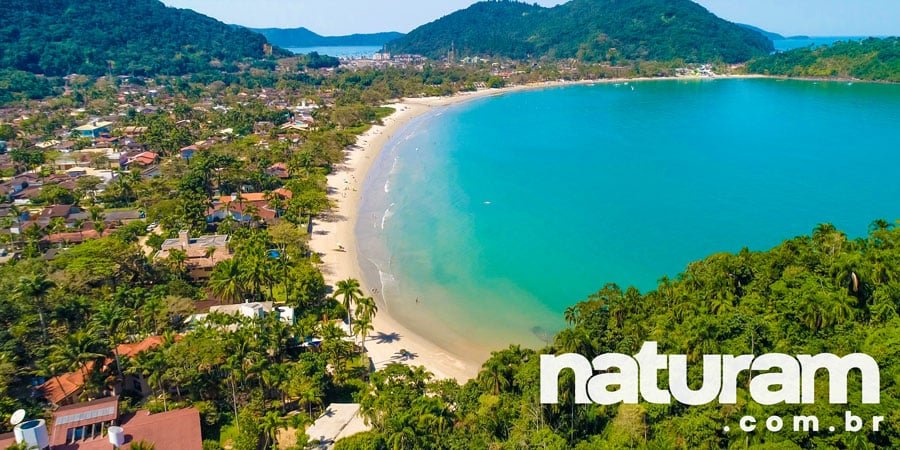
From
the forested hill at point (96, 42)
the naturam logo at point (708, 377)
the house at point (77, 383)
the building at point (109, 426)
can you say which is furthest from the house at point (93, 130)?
the naturam logo at point (708, 377)

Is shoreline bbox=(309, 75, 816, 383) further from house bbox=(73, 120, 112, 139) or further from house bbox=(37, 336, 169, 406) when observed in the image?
house bbox=(73, 120, 112, 139)

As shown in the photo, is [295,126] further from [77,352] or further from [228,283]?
[77,352]

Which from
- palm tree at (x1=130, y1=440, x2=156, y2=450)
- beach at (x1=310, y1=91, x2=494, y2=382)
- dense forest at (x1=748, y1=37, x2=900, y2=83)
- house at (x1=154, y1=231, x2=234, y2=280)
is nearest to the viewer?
palm tree at (x1=130, y1=440, x2=156, y2=450)

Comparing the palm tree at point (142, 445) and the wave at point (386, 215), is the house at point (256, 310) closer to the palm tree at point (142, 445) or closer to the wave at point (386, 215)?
the palm tree at point (142, 445)

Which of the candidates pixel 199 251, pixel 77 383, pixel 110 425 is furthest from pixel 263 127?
pixel 110 425

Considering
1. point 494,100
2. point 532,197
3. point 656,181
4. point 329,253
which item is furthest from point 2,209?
point 494,100

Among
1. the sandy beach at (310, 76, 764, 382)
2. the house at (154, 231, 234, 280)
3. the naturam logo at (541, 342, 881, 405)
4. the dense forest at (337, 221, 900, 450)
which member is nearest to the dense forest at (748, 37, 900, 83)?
the sandy beach at (310, 76, 764, 382)
